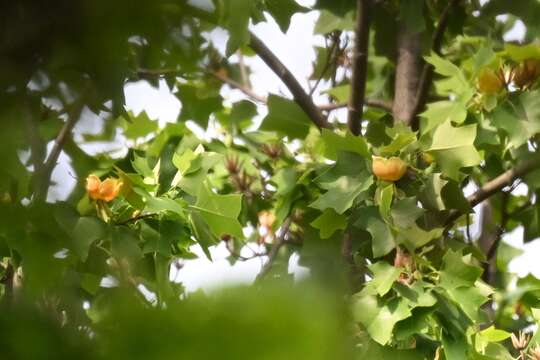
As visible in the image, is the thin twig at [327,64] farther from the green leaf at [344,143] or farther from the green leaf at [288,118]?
the green leaf at [344,143]

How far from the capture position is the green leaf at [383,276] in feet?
5.25

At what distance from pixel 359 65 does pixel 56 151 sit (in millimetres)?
1637

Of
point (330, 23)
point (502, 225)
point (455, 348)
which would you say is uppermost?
point (330, 23)

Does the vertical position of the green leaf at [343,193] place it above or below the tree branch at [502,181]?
above

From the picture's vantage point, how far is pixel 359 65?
6.61 feet

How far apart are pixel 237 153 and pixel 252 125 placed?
271 mm

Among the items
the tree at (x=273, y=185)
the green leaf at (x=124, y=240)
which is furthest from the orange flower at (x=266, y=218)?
the green leaf at (x=124, y=240)

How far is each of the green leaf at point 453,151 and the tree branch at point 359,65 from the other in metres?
0.28

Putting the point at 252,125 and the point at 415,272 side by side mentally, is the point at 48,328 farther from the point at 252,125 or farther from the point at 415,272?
the point at 252,125

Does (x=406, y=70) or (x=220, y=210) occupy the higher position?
(x=220, y=210)

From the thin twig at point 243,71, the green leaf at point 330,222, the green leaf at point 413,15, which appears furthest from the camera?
the thin twig at point 243,71

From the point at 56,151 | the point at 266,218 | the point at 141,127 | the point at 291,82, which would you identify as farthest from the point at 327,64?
the point at 56,151

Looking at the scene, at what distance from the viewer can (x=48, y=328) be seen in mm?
304

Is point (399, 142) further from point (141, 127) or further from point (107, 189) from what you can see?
point (141, 127)
